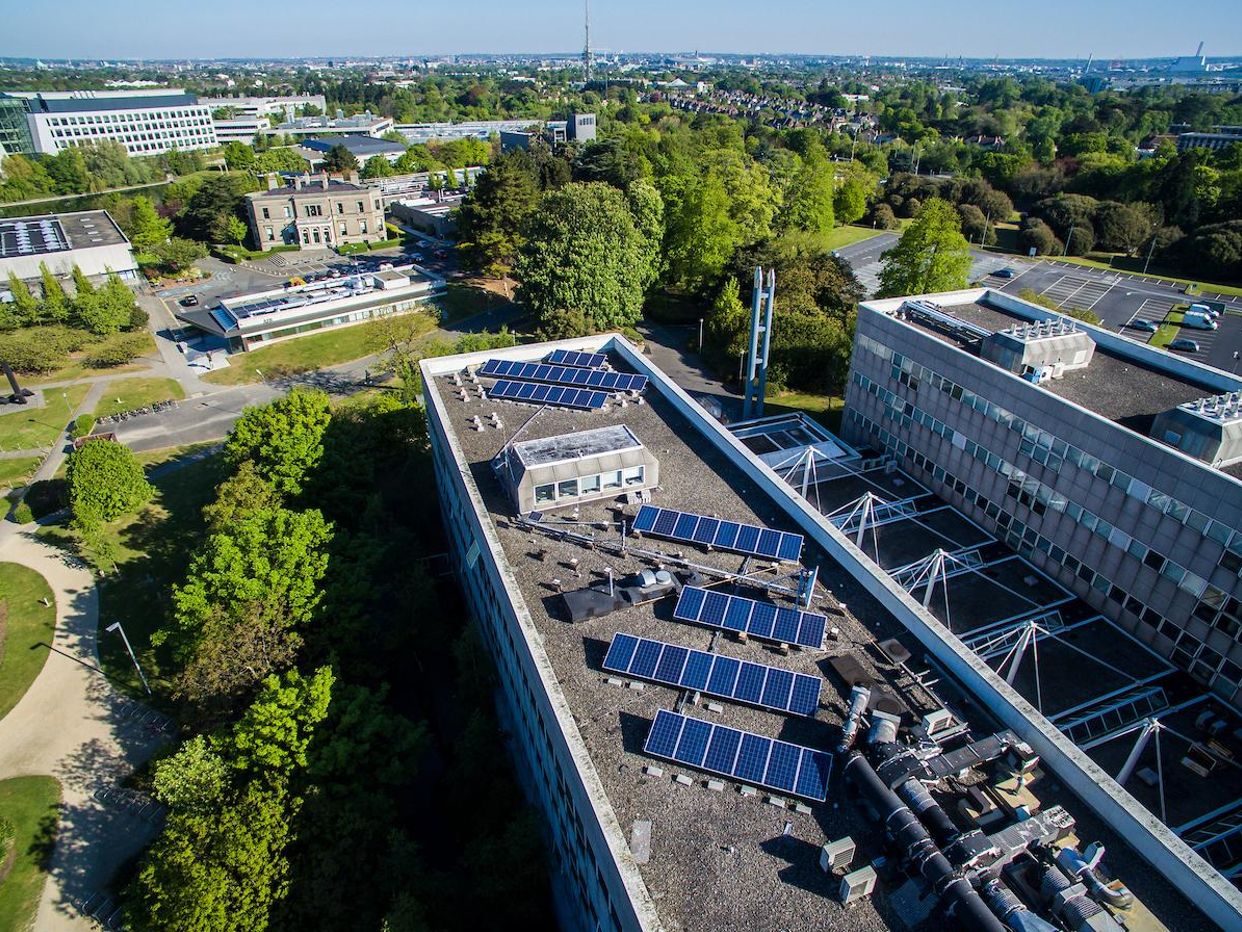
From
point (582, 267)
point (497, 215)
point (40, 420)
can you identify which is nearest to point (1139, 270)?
point (582, 267)

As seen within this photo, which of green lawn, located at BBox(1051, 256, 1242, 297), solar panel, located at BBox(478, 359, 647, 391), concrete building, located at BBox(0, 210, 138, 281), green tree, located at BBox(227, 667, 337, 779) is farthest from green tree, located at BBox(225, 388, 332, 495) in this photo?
green lawn, located at BBox(1051, 256, 1242, 297)

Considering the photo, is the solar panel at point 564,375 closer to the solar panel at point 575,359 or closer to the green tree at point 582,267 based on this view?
the solar panel at point 575,359

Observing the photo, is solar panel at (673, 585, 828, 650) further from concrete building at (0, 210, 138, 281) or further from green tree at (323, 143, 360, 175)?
green tree at (323, 143, 360, 175)

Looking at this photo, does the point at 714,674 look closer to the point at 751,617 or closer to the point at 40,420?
the point at 751,617

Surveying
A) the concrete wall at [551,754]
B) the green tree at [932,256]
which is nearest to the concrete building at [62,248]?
the concrete wall at [551,754]

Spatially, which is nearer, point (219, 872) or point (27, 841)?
point (219, 872)

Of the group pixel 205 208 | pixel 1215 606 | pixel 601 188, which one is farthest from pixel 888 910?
pixel 205 208

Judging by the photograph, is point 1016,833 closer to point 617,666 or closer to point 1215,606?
point 617,666

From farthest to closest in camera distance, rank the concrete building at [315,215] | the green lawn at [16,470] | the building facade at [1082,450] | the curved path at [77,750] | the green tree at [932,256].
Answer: the concrete building at [315,215]
the green tree at [932,256]
the green lawn at [16,470]
the curved path at [77,750]
the building facade at [1082,450]
